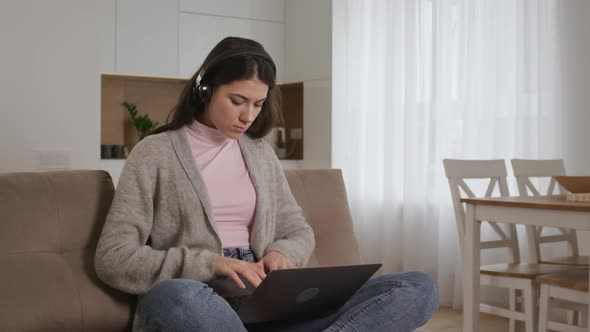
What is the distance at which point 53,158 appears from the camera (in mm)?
3393

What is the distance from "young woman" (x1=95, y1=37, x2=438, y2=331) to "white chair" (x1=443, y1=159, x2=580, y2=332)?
1169 millimetres

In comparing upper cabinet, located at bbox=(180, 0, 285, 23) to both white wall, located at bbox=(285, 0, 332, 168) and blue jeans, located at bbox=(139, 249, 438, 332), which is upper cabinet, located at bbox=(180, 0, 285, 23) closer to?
white wall, located at bbox=(285, 0, 332, 168)

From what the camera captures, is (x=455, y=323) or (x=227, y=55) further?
(x=455, y=323)

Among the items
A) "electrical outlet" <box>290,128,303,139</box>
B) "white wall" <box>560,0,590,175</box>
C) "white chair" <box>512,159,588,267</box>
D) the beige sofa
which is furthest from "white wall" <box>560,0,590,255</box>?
the beige sofa

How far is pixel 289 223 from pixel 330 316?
0.33m

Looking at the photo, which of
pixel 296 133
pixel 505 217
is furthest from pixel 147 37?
pixel 505 217

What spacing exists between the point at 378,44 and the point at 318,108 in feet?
2.03

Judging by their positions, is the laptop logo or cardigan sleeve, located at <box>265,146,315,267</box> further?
cardigan sleeve, located at <box>265,146,315,267</box>

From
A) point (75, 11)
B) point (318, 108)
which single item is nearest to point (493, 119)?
point (318, 108)

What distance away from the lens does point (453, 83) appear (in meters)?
4.57

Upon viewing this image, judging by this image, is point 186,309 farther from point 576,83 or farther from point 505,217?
point 576,83

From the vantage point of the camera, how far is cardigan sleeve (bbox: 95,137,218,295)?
5.96 feet

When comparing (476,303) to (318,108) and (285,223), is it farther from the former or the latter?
(318,108)

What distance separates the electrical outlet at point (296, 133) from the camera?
5.70 metres
